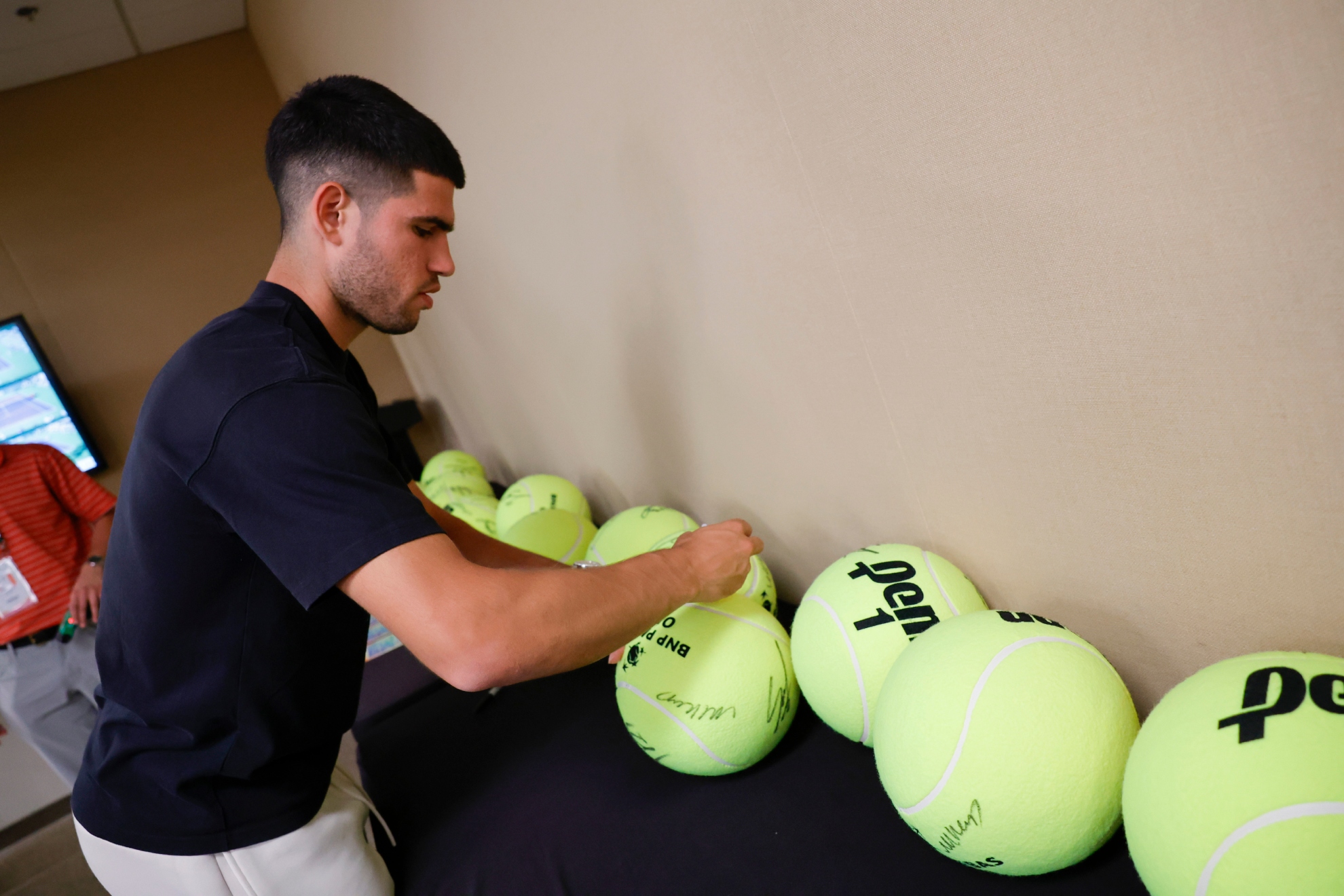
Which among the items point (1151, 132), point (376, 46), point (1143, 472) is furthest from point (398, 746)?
point (376, 46)

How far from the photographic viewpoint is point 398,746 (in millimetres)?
1946

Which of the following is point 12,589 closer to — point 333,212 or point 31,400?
point 31,400

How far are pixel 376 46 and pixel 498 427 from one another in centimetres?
172

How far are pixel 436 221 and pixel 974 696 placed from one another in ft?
3.73

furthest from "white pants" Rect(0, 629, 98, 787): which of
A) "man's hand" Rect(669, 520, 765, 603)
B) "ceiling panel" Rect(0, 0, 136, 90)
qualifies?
"ceiling panel" Rect(0, 0, 136, 90)

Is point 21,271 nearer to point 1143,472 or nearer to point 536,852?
point 536,852

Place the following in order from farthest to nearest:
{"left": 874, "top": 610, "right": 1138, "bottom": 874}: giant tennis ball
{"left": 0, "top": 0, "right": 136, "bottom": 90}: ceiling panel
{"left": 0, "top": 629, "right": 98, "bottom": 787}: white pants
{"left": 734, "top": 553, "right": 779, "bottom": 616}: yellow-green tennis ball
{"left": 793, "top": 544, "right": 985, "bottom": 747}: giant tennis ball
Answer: {"left": 0, "top": 0, "right": 136, "bottom": 90}: ceiling panel < {"left": 0, "top": 629, "right": 98, "bottom": 787}: white pants < {"left": 734, "top": 553, "right": 779, "bottom": 616}: yellow-green tennis ball < {"left": 793, "top": 544, "right": 985, "bottom": 747}: giant tennis ball < {"left": 874, "top": 610, "right": 1138, "bottom": 874}: giant tennis ball

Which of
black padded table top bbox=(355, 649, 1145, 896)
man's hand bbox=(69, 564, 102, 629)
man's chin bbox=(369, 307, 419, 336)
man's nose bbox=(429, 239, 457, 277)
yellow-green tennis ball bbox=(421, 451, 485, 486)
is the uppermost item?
man's nose bbox=(429, 239, 457, 277)

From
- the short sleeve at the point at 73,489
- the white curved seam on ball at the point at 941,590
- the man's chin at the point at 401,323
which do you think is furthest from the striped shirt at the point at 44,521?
the white curved seam on ball at the point at 941,590

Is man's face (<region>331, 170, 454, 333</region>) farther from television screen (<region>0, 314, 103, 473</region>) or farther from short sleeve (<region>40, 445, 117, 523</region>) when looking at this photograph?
television screen (<region>0, 314, 103, 473</region>)

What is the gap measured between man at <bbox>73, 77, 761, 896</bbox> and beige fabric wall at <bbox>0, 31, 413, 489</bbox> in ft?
12.6

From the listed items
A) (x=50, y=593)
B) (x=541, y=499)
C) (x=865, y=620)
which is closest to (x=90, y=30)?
(x=50, y=593)

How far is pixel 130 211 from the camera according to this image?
4320mm

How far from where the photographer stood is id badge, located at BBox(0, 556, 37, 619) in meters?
2.39
